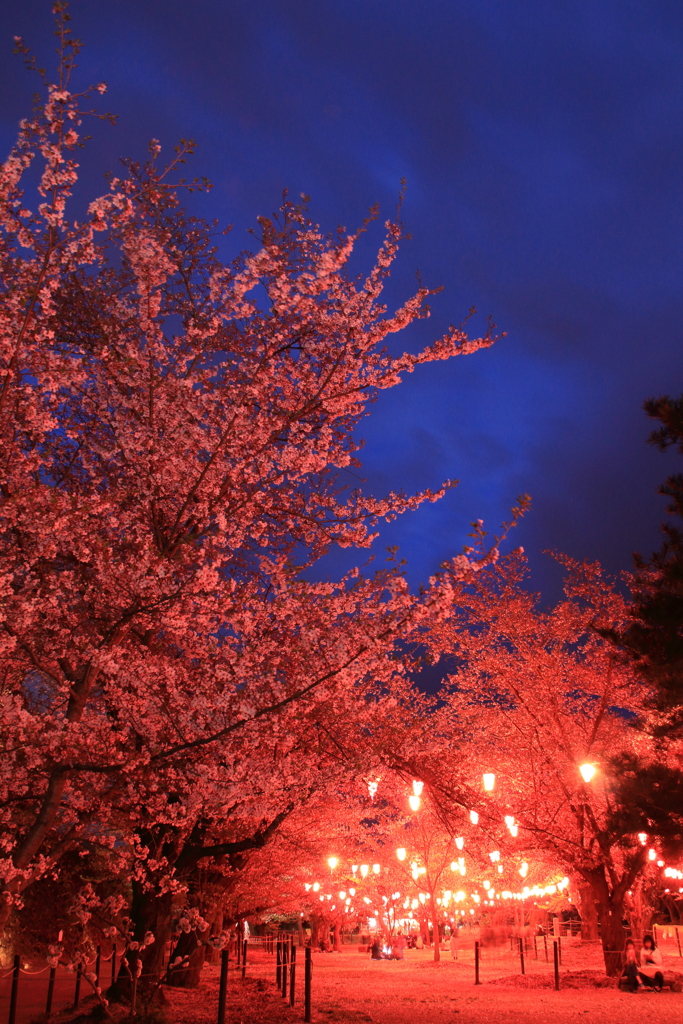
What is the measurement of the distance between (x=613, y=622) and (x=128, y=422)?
12121 mm

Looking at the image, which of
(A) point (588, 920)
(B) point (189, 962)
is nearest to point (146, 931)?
(B) point (189, 962)

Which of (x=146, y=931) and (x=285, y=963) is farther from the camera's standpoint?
(x=285, y=963)

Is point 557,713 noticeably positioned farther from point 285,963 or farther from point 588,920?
point 588,920

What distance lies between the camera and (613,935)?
1498 cm

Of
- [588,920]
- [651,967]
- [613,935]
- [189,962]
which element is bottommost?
[588,920]

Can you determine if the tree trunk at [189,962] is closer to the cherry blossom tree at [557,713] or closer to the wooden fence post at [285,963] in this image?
the wooden fence post at [285,963]

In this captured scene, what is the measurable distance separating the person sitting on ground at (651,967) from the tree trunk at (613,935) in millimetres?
510

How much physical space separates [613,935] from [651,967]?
3.52ft

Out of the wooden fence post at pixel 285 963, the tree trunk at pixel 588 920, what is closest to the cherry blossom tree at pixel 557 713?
the wooden fence post at pixel 285 963

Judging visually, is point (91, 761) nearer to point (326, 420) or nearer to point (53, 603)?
point (53, 603)

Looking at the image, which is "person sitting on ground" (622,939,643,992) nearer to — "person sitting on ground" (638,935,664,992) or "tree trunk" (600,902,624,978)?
"person sitting on ground" (638,935,664,992)

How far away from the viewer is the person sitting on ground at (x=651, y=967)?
45.3 feet

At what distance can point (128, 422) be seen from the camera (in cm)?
707

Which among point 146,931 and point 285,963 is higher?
point 146,931
